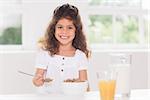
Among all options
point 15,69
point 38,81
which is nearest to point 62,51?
point 38,81

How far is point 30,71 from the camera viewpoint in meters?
2.71

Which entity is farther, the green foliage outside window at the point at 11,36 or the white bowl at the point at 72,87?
the green foliage outside window at the point at 11,36

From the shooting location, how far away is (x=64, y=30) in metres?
1.76

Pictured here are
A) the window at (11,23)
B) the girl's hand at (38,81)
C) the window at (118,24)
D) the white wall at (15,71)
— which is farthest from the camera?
the window at (118,24)

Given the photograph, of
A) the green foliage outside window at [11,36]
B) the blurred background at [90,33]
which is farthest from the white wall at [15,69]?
the green foliage outside window at [11,36]

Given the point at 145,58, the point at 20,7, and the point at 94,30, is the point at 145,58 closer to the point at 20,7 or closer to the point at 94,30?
the point at 94,30

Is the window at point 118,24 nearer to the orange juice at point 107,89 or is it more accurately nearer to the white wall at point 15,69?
the white wall at point 15,69

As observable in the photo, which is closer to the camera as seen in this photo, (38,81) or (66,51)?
(38,81)

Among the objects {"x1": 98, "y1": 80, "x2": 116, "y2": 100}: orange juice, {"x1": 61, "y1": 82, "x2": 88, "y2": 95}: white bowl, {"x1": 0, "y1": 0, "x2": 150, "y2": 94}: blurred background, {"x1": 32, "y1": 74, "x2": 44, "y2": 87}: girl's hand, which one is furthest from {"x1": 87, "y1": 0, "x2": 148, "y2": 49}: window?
{"x1": 98, "y1": 80, "x2": 116, "y2": 100}: orange juice

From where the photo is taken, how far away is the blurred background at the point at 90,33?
271 cm

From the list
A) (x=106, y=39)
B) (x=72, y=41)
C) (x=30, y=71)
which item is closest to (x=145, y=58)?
(x=106, y=39)

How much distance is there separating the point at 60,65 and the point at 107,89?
19.5 inches

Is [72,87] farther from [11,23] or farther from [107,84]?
[11,23]

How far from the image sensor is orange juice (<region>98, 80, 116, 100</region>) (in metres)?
1.36
